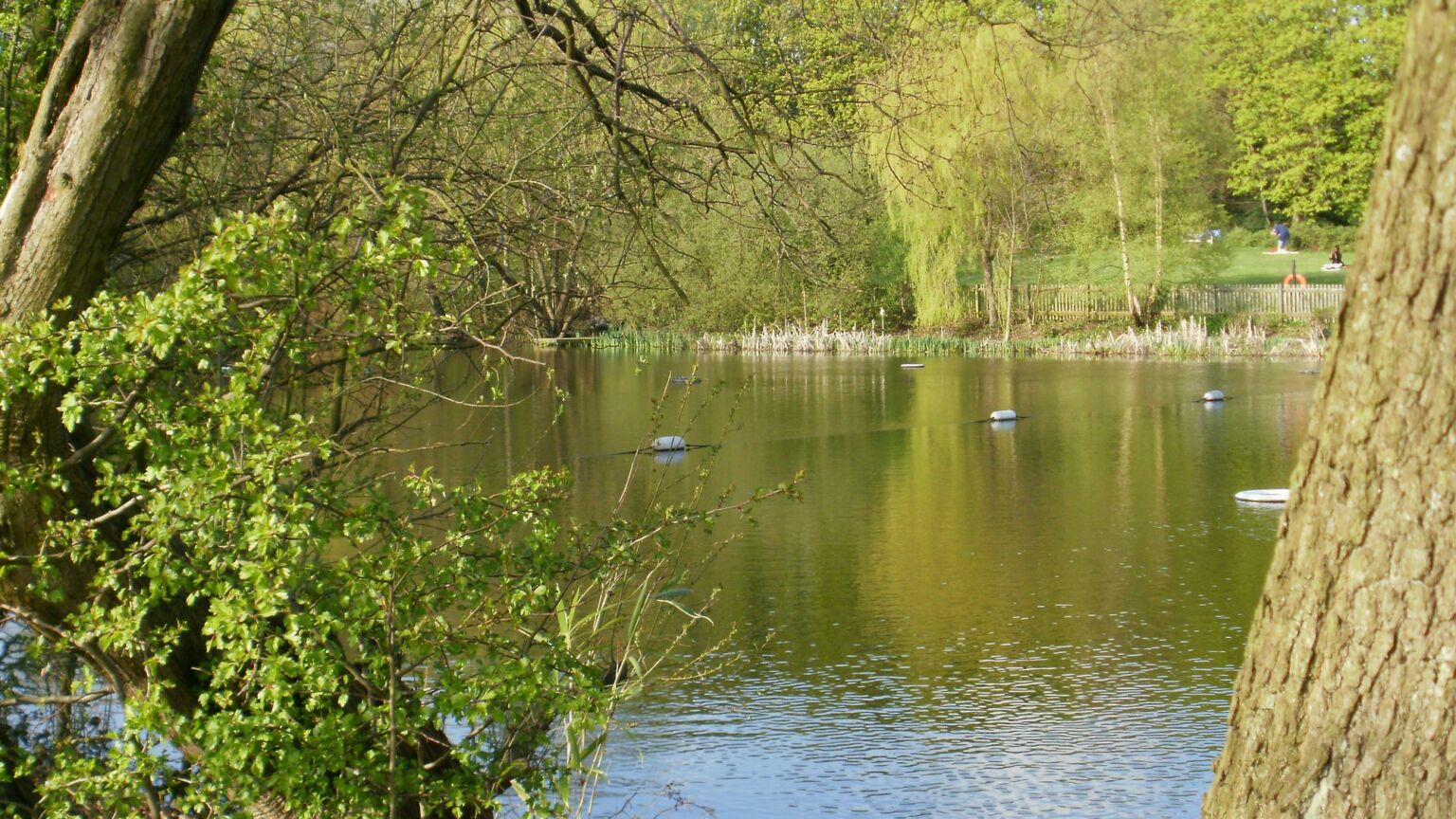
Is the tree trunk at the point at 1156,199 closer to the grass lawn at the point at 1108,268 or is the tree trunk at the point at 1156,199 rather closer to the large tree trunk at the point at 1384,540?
the grass lawn at the point at 1108,268

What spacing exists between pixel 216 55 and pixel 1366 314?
4373 millimetres

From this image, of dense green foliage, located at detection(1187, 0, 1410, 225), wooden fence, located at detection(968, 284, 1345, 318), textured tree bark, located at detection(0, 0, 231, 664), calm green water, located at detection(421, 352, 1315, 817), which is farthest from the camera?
dense green foliage, located at detection(1187, 0, 1410, 225)

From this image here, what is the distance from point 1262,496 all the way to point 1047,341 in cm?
1773

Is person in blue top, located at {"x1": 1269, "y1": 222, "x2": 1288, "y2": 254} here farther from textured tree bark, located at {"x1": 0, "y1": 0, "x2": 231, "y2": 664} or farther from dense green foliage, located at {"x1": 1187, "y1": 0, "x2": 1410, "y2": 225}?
textured tree bark, located at {"x1": 0, "y1": 0, "x2": 231, "y2": 664}

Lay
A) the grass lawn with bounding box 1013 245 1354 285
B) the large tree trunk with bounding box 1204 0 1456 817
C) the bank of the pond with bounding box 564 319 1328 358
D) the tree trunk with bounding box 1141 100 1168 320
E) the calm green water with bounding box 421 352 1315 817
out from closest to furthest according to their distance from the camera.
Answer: the large tree trunk with bounding box 1204 0 1456 817, the calm green water with bounding box 421 352 1315 817, the bank of the pond with bounding box 564 319 1328 358, the tree trunk with bounding box 1141 100 1168 320, the grass lawn with bounding box 1013 245 1354 285

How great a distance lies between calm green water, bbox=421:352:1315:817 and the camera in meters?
6.49

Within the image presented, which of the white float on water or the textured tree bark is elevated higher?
the textured tree bark

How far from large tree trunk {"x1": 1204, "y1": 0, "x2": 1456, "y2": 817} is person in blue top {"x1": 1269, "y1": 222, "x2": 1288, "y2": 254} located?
1748 inches

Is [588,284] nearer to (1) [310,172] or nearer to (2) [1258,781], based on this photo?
(1) [310,172]

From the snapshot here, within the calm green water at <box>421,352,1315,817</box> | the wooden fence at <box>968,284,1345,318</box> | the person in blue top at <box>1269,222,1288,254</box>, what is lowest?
the calm green water at <box>421,352,1315,817</box>

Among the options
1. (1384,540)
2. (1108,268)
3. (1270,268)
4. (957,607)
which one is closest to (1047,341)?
(1108,268)

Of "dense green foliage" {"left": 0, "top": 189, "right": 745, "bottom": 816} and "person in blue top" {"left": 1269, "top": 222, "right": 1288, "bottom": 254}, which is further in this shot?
"person in blue top" {"left": 1269, "top": 222, "right": 1288, "bottom": 254}

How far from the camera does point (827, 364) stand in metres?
27.5

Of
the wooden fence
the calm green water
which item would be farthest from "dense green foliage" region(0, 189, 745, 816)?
the wooden fence
